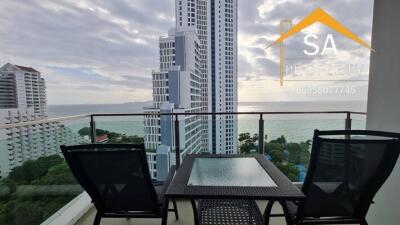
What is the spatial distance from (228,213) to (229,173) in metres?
0.72

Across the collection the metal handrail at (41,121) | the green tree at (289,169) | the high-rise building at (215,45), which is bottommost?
the green tree at (289,169)

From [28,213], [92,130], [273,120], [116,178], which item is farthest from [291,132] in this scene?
[28,213]

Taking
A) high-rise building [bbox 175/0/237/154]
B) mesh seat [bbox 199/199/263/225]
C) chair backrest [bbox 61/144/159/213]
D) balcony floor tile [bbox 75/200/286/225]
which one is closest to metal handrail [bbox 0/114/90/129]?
chair backrest [bbox 61/144/159/213]

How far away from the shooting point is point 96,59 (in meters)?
6.63

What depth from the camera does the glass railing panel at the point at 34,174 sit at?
78.7 inches

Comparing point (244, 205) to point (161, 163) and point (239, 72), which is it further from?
point (239, 72)

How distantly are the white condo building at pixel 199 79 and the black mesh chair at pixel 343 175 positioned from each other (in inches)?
54.3

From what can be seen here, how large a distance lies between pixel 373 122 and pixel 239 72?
4.81 metres

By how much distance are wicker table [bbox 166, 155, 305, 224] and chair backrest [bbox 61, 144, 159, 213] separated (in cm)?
27

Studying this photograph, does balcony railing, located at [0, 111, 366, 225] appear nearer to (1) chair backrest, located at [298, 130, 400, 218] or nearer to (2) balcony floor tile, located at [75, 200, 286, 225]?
(2) balcony floor tile, located at [75, 200, 286, 225]

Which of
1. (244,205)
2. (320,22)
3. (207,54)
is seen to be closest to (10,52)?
(207,54)

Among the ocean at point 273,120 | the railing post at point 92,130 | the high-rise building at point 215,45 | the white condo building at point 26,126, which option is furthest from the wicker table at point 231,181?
the high-rise building at point 215,45

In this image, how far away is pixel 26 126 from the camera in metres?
2.25

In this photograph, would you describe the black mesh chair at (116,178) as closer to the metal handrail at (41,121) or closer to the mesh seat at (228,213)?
the mesh seat at (228,213)
